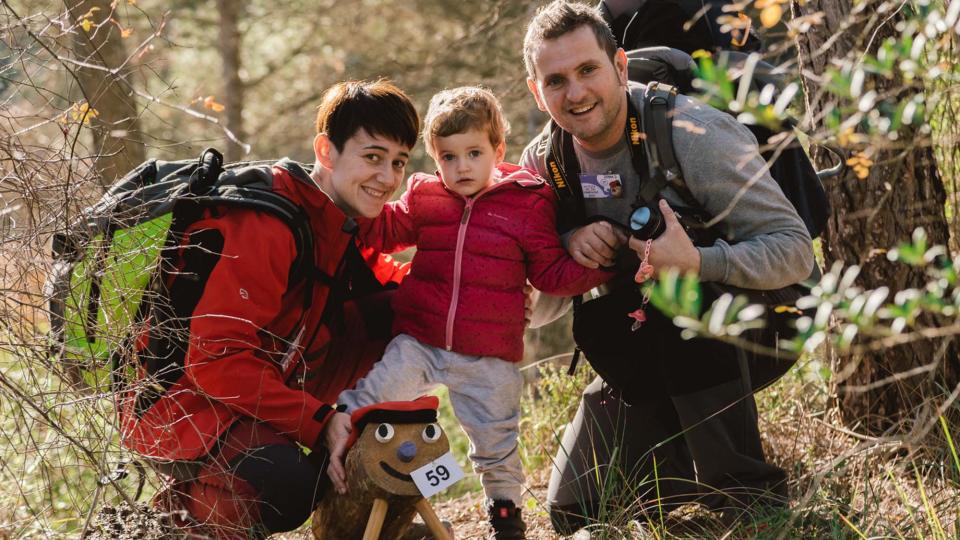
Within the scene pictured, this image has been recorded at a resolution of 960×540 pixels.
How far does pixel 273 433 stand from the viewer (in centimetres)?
370

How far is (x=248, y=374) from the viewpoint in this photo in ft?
11.9

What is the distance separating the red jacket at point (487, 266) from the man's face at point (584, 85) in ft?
0.93

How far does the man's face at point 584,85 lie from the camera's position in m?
3.91

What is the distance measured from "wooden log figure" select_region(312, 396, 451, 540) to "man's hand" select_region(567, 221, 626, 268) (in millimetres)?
806

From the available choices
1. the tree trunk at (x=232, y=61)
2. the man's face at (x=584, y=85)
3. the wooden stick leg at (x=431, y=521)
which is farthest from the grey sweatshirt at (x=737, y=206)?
the tree trunk at (x=232, y=61)

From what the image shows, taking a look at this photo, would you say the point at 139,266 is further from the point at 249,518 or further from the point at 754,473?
the point at 754,473

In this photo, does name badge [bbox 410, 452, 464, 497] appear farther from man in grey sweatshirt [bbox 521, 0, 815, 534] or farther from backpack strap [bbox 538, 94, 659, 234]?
backpack strap [bbox 538, 94, 659, 234]

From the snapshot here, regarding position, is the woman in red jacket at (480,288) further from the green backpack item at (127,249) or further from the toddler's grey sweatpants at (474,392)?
the green backpack item at (127,249)

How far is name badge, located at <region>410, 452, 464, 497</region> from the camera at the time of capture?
133 inches

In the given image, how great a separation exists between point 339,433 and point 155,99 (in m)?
1.29

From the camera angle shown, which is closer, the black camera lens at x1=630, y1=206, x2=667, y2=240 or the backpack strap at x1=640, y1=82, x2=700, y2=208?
the black camera lens at x1=630, y1=206, x2=667, y2=240

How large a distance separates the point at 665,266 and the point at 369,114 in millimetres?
1249

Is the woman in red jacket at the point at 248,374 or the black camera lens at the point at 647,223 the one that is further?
the black camera lens at the point at 647,223

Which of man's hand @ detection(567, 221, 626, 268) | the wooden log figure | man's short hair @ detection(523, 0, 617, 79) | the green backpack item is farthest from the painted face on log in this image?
man's short hair @ detection(523, 0, 617, 79)
